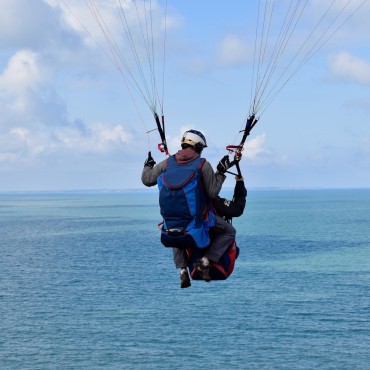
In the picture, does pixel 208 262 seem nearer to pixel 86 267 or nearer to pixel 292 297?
pixel 292 297

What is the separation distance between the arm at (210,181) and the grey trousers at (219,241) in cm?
102

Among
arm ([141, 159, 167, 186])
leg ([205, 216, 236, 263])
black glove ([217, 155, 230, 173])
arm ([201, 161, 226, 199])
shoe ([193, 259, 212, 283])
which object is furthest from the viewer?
leg ([205, 216, 236, 263])

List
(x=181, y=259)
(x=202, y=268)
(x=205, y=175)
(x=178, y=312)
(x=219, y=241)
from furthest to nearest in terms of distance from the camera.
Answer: (x=178, y=312) → (x=181, y=259) → (x=219, y=241) → (x=202, y=268) → (x=205, y=175)

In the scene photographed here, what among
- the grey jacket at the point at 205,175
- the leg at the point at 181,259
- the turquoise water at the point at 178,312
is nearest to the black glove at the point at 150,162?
the grey jacket at the point at 205,175

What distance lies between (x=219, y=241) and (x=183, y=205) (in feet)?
4.30

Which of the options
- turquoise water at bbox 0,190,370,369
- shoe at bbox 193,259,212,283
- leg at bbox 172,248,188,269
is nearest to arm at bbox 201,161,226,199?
shoe at bbox 193,259,212,283

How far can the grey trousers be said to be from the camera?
34.3ft

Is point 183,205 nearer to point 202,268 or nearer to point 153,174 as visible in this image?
point 153,174

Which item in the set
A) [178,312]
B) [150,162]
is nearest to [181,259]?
[150,162]

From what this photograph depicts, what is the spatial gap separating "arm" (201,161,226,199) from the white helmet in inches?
13.8

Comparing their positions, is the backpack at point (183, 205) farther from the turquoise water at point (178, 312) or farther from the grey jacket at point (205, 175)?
the turquoise water at point (178, 312)

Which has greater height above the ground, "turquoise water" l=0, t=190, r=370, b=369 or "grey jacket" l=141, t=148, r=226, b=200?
"grey jacket" l=141, t=148, r=226, b=200

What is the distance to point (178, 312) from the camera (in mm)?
87438

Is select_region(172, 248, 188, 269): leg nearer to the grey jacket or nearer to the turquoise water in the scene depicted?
the grey jacket
